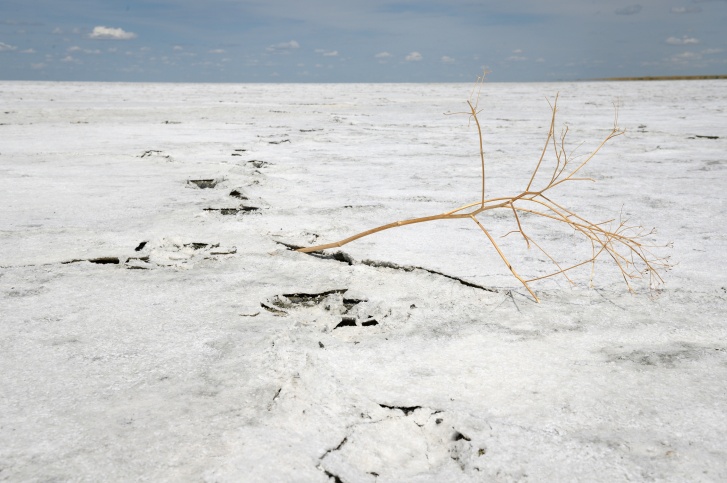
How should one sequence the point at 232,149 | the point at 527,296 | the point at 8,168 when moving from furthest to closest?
the point at 232,149 < the point at 8,168 < the point at 527,296

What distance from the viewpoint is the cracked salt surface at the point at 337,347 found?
0.75 metres

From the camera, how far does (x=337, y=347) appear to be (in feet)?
3.44

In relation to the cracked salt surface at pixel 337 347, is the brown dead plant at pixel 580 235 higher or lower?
higher

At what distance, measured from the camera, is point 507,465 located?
73 cm

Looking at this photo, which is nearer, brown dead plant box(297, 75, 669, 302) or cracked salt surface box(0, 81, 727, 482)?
cracked salt surface box(0, 81, 727, 482)

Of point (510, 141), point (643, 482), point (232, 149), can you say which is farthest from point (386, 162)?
point (643, 482)

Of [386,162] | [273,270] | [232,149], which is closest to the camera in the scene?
[273,270]

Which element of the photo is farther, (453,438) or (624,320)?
(624,320)

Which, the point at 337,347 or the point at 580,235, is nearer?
the point at 337,347

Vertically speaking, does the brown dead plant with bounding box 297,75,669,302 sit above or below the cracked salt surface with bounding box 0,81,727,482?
above

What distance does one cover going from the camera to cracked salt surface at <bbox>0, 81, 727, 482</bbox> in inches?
29.3

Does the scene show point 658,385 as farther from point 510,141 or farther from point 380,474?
point 510,141

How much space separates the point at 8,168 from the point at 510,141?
332 cm

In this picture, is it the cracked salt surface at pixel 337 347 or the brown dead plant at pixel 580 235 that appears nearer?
the cracked salt surface at pixel 337 347
